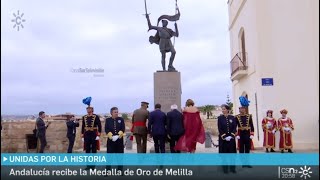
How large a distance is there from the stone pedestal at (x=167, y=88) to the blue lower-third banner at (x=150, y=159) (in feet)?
7.73

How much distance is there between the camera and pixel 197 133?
32.4 ft

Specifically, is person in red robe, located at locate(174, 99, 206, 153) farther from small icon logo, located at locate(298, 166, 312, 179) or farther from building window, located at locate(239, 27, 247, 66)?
building window, located at locate(239, 27, 247, 66)

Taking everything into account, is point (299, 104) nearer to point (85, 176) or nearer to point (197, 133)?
point (197, 133)

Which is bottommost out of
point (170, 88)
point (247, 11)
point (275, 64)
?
point (170, 88)

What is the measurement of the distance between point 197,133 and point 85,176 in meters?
3.10

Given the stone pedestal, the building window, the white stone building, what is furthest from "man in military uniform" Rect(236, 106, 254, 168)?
the building window

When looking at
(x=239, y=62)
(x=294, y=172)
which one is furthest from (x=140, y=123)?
(x=239, y=62)

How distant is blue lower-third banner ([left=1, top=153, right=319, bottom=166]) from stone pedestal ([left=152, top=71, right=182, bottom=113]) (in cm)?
236

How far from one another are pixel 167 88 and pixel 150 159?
9.53 feet

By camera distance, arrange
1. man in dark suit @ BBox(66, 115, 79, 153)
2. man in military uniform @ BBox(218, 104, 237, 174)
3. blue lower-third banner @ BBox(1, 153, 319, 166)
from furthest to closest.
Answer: man in dark suit @ BBox(66, 115, 79, 153) < man in military uniform @ BBox(218, 104, 237, 174) < blue lower-third banner @ BBox(1, 153, 319, 166)

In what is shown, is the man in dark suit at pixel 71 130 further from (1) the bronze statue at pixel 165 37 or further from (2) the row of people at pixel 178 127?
(2) the row of people at pixel 178 127

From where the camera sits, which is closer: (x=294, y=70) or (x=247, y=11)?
(x=294, y=70)

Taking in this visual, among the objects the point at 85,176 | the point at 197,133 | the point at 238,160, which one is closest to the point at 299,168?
the point at 238,160

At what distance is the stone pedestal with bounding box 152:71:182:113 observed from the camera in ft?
40.3
